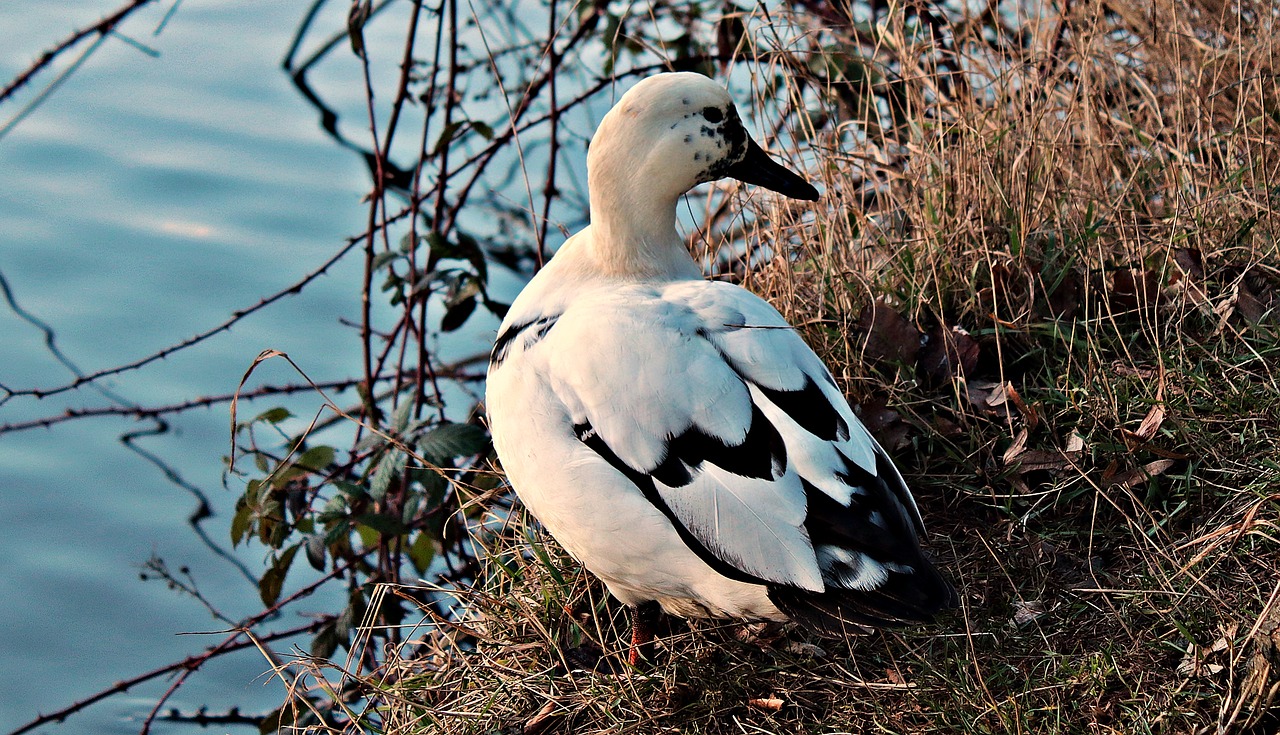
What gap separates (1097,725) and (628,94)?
1.61 meters

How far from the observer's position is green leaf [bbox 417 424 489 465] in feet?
10.4

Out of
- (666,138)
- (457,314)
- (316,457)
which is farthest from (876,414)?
(316,457)

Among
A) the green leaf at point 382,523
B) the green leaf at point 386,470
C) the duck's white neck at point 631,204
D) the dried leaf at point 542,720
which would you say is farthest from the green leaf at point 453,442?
the dried leaf at point 542,720

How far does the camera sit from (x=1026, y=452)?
2.84 metres

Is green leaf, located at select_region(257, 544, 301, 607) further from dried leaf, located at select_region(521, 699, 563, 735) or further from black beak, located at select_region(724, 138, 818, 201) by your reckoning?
black beak, located at select_region(724, 138, 818, 201)

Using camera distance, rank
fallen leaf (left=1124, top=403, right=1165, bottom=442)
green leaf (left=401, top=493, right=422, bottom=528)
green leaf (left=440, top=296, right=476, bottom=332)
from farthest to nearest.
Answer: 1. green leaf (left=440, top=296, right=476, bottom=332)
2. green leaf (left=401, top=493, right=422, bottom=528)
3. fallen leaf (left=1124, top=403, right=1165, bottom=442)

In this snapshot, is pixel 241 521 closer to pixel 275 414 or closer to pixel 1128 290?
pixel 275 414

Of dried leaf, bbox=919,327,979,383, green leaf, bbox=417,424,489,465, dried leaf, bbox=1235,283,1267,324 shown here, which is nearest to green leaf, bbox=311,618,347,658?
green leaf, bbox=417,424,489,465

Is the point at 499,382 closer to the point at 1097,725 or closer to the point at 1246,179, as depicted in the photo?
the point at 1097,725

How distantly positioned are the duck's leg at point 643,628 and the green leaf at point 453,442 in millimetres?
724

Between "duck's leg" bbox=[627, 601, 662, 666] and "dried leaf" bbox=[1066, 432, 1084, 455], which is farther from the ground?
"dried leaf" bbox=[1066, 432, 1084, 455]

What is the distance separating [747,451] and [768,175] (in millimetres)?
869

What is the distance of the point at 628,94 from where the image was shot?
266 centimetres

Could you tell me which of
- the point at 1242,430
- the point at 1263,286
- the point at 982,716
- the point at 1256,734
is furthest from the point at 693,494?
the point at 1263,286
